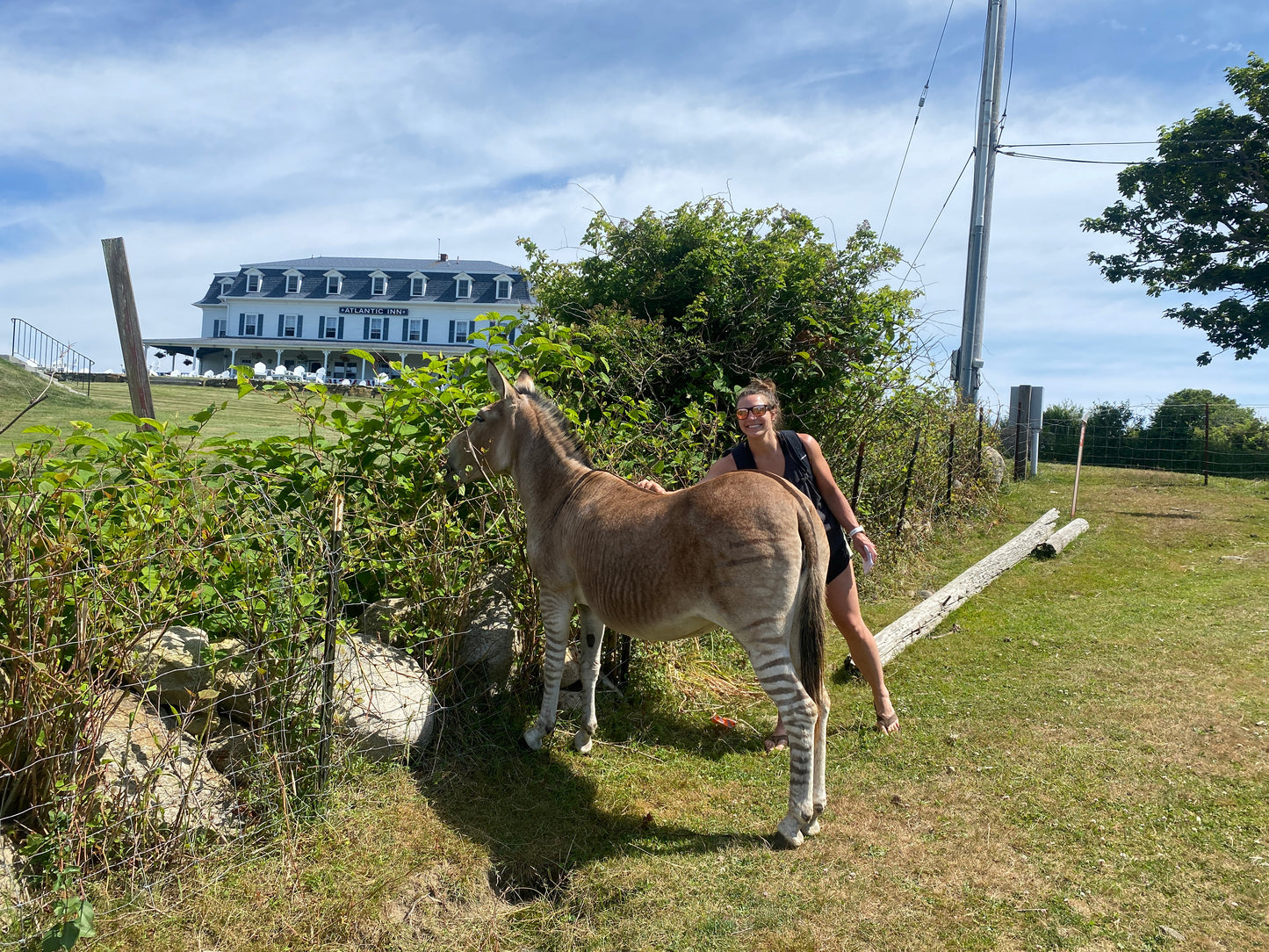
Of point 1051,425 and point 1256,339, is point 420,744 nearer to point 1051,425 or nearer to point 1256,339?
point 1051,425

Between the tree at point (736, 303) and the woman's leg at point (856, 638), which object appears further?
the tree at point (736, 303)

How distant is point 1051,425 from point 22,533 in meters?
25.0

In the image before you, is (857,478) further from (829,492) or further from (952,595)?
(829,492)

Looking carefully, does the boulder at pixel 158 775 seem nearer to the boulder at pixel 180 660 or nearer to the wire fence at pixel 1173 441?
the boulder at pixel 180 660

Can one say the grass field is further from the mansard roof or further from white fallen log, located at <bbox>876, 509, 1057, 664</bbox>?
the mansard roof

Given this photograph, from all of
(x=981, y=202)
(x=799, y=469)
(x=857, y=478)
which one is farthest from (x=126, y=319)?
(x=981, y=202)

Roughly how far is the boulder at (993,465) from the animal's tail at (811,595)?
12333 millimetres

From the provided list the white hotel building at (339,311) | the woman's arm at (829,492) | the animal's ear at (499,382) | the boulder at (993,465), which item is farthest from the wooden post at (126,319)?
the white hotel building at (339,311)

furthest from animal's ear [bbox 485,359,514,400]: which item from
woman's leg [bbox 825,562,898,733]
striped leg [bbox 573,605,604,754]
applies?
woman's leg [bbox 825,562,898,733]

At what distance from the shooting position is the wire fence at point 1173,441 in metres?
19.8

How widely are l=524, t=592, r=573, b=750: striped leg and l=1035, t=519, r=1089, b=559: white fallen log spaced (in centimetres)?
843

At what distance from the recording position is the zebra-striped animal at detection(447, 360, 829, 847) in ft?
12.9

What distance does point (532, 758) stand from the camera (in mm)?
4934

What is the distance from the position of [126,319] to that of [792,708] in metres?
6.07
